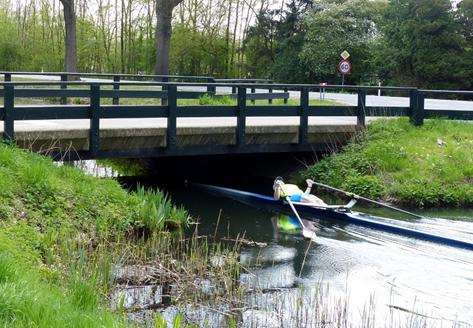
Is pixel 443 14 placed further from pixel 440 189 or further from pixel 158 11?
pixel 440 189

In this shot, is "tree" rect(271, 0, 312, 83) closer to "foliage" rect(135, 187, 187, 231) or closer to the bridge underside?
the bridge underside

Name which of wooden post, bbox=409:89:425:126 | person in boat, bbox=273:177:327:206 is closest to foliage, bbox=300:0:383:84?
wooden post, bbox=409:89:425:126

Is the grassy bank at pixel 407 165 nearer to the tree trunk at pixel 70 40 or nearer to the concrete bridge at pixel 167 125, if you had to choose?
the concrete bridge at pixel 167 125

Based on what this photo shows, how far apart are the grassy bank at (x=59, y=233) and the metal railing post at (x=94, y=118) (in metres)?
1.51

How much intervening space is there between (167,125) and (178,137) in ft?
1.54

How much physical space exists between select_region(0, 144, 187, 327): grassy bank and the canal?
1.33 metres

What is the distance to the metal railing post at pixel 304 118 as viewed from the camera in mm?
17500

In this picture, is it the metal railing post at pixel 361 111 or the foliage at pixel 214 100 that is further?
the foliage at pixel 214 100

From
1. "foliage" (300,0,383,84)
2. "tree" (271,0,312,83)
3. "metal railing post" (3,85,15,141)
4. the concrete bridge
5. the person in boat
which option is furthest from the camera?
"tree" (271,0,312,83)

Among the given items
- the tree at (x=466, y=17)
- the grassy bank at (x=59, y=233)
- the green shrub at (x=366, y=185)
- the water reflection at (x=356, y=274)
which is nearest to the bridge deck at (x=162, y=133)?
the grassy bank at (x=59, y=233)

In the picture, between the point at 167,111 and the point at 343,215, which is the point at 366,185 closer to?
the point at 343,215

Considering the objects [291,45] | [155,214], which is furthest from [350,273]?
[291,45]

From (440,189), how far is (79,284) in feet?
34.0

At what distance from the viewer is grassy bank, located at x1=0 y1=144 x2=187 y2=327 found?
20.2ft
